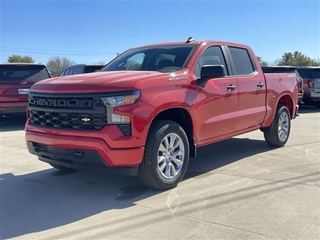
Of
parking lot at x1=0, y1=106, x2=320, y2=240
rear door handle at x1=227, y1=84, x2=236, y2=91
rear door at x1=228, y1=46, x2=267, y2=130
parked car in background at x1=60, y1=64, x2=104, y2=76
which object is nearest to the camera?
parking lot at x1=0, y1=106, x2=320, y2=240

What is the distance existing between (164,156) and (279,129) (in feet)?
11.6

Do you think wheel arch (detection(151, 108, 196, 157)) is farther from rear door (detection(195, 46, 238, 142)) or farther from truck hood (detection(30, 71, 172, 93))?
truck hood (detection(30, 71, 172, 93))

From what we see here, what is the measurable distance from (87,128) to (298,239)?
2.54m

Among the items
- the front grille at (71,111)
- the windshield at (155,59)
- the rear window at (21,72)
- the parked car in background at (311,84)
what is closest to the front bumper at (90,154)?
the front grille at (71,111)

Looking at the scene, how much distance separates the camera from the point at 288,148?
7305mm

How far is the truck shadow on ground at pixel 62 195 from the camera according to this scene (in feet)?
12.7

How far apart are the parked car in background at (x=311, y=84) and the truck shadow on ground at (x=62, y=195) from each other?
34.7 feet

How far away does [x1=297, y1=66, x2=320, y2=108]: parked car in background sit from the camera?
15.4 m

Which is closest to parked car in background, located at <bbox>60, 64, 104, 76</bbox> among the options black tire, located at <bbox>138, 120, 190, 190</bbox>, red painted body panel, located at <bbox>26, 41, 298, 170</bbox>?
red painted body panel, located at <bbox>26, 41, 298, 170</bbox>

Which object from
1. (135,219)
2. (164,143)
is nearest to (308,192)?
(164,143)

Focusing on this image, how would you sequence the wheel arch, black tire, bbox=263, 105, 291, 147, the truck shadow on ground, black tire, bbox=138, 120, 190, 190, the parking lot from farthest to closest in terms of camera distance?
1. black tire, bbox=263, 105, 291, 147
2. the wheel arch
3. black tire, bbox=138, 120, 190, 190
4. the truck shadow on ground
5. the parking lot

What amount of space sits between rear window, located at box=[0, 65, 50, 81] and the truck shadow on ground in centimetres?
590

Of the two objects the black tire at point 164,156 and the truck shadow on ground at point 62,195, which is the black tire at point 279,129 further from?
the black tire at point 164,156

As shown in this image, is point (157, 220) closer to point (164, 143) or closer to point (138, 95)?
point (164, 143)
